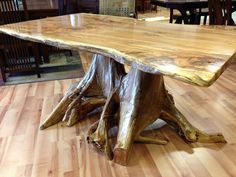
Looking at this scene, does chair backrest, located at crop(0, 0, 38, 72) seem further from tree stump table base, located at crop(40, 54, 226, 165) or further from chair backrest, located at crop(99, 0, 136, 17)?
tree stump table base, located at crop(40, 54, 226, 165)

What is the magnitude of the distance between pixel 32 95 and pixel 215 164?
1.89 meters

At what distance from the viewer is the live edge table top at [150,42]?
1.06 metres

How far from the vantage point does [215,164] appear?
1684 millimetres

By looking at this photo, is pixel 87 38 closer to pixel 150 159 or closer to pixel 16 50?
pixel 150 159

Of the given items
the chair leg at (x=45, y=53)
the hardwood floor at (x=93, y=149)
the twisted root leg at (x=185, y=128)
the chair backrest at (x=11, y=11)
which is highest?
the chair backrest at (x=11, y=11)

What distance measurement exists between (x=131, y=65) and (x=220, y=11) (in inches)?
89.2

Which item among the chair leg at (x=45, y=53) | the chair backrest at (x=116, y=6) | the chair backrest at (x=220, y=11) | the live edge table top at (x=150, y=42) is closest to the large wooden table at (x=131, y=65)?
the live edge table top at (x=150, y=42)

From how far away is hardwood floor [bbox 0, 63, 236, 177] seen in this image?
1.65 m

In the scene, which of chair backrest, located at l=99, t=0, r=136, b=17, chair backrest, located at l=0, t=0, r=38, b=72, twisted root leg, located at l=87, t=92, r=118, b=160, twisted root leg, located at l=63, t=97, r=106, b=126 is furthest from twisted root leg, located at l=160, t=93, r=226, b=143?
chair backrest, located at l=0, t=0, r=38, b=72

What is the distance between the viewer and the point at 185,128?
194 centimetres

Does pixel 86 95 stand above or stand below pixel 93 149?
above

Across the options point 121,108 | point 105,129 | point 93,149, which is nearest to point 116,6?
point 121,108

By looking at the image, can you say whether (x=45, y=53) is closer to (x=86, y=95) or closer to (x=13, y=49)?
(x=13, y=49)

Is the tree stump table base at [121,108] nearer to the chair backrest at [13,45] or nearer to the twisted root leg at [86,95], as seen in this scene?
the twisted root leg at [86,95]
